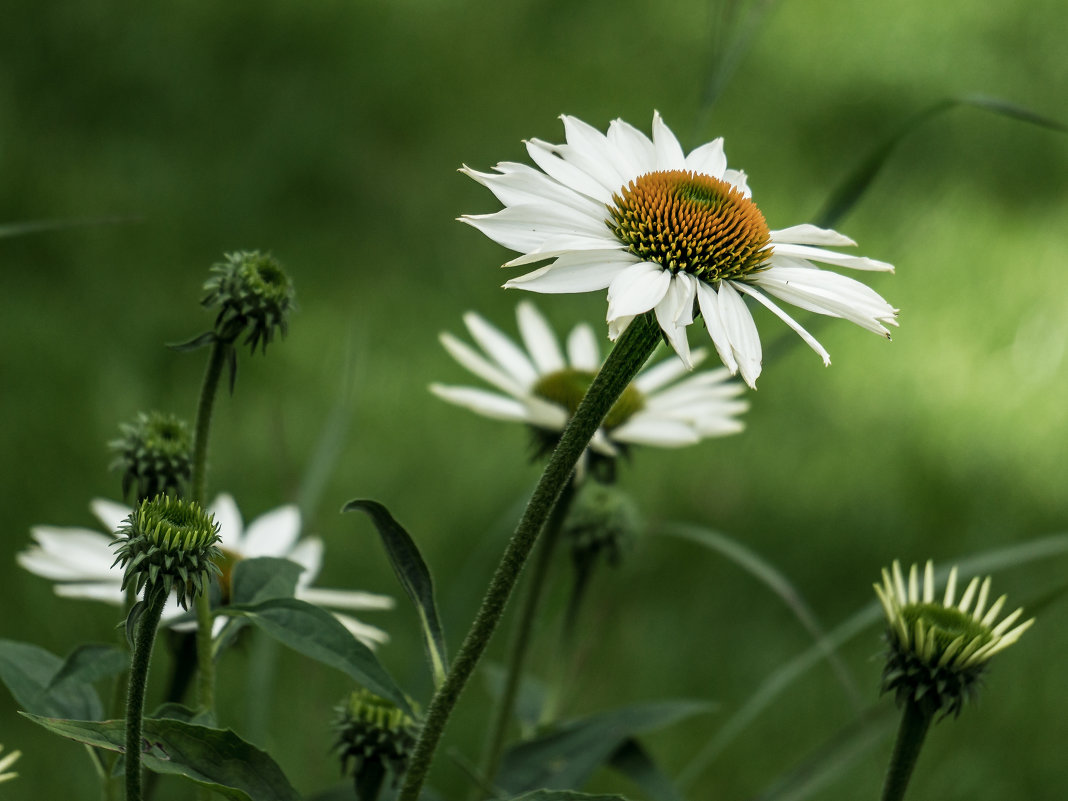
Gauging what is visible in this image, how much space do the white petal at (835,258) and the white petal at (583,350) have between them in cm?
67

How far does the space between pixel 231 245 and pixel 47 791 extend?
1.31 m

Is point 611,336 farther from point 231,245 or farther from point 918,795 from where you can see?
point 231,245

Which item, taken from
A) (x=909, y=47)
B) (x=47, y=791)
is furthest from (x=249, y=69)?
(x=47, y=791)

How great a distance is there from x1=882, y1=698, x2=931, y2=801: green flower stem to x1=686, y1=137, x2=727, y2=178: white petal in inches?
16.1

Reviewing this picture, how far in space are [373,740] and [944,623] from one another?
0.43m

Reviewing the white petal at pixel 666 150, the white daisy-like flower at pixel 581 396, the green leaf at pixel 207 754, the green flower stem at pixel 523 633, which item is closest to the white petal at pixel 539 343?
the white daisy-like flower at pixel 581 396

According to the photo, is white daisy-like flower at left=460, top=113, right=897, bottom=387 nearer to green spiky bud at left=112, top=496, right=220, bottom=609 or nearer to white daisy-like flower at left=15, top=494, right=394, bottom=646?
green spiky bud at left=112, top=496, right=220, bottom=609

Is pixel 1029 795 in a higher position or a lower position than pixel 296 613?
higher

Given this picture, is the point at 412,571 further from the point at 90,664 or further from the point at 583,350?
the point at 583,350

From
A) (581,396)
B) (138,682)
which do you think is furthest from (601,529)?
(138,682)

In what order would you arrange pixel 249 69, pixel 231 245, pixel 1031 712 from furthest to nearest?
pixel 249 69 → pixel 231 245 → pixel 1031 712

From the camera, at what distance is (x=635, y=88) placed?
329cm

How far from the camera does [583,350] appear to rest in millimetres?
1589

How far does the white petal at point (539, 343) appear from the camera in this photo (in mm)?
1543
